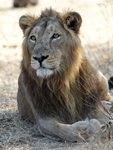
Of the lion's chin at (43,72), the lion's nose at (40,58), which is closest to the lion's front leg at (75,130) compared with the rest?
the lion's chin at (43,72)

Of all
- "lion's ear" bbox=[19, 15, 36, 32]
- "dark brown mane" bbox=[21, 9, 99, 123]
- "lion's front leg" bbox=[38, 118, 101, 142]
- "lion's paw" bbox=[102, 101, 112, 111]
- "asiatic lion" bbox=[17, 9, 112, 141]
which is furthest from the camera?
"lion's paw" bbox=[102, 101, 112, 111]

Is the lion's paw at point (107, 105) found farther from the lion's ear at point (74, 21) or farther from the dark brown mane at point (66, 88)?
the lion's ear at point (74, 21)

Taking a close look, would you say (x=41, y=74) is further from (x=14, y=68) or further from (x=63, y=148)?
(x=14, y=68)

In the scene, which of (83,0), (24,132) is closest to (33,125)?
(24,132)

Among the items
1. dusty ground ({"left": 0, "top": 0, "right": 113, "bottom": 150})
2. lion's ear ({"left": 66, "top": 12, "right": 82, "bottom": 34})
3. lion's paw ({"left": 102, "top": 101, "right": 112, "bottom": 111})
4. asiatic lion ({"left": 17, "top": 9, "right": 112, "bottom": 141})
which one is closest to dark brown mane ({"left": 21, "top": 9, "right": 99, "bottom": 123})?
asiatic lion ({"left": 17, "top": 9, "right": 112, "bottom": 141})

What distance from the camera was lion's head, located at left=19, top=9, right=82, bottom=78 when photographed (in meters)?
3.79

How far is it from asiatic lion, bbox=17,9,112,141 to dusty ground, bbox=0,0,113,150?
10.7 inches

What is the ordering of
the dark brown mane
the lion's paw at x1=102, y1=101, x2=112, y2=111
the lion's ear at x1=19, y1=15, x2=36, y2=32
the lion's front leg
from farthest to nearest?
the lion's paw at x1=102, y1=101, x2=112, y2=111
the lion's ear at x1=19, y1=15, x2=36, y2=32
the dark brown mane
the lion's front leg

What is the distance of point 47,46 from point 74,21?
626 mm

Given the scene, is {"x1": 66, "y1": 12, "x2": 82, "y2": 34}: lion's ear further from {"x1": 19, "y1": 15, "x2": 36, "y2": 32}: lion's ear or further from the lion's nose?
the lion's nose

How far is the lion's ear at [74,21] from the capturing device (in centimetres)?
409

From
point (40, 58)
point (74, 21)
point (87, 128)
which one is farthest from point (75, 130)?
point (74, 21)

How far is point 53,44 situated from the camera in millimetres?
3953

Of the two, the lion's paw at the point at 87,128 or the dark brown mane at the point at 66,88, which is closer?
the lion's paw at the point at 87,128
